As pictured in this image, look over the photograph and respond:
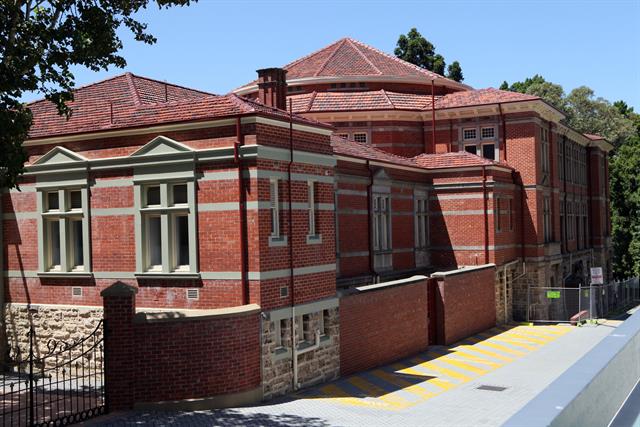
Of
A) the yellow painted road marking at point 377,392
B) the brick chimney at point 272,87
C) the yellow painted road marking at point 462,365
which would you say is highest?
the brick chimney at point 272,87

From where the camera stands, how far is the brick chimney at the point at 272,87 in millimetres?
20438

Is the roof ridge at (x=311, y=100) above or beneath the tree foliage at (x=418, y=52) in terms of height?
beneath

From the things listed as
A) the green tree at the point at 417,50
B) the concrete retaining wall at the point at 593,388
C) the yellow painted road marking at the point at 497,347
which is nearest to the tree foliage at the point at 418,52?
the green tree at the point at 417,50

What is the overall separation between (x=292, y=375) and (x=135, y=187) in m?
5.99

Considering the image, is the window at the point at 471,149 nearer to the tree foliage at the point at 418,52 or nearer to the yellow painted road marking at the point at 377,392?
the yellow painted road marking at the point at 377,392

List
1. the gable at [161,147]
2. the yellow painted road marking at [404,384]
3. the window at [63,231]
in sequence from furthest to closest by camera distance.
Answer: the window at [63,231]
the yellow painted road marking at [404,384]
the gable at [161,147]

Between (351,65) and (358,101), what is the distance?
385 centimetres

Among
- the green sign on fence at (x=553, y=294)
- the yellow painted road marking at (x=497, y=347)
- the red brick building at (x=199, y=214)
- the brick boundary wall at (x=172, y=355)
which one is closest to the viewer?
the brick boundary wall at (x=172, y=355)

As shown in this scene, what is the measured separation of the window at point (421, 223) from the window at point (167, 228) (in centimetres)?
1553

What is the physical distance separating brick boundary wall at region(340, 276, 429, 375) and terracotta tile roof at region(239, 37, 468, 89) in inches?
673

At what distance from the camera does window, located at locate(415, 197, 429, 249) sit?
30453mm

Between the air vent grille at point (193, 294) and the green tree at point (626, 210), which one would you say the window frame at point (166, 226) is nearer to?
the air vent grille at point (193, 294)

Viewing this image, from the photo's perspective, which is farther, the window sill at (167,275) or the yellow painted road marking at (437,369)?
the yellow painted road marking at (437,369)

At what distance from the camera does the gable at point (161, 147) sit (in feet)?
53.0
